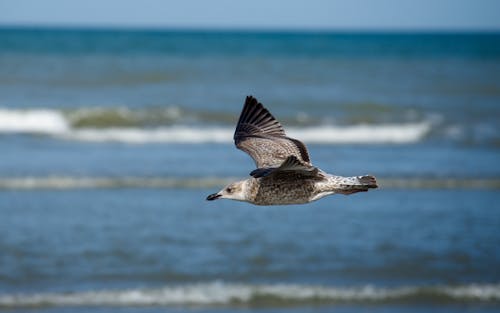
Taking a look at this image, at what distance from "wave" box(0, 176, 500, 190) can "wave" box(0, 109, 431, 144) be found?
3.35m

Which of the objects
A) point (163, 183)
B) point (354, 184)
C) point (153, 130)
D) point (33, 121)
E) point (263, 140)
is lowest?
point (354, 184)

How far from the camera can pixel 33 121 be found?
16.3 metres

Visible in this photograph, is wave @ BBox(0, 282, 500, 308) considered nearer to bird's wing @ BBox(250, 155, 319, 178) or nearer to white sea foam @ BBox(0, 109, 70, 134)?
bird's wing @ BBox(250, 155, 319, 178)

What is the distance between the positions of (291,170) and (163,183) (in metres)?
5.99

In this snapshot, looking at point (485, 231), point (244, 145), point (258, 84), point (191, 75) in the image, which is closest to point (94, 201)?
point (485, 231)

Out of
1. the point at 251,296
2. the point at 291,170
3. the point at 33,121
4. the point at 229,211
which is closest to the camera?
the point at 291,170

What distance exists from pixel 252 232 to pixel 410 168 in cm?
377

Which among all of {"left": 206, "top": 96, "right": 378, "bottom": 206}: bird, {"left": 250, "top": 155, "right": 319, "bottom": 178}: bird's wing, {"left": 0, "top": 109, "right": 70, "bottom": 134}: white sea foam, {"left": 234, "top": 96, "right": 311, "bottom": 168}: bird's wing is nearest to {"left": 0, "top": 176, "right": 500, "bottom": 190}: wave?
{"left": 0, "top": 109, "right": 70, "bottom": 134}: white sea foam

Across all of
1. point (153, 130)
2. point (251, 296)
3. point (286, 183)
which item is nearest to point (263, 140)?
point (286, 183)

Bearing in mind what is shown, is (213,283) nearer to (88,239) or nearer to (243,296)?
(243,296)

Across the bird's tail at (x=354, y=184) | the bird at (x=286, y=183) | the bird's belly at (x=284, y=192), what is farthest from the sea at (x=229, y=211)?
the bird's tail at (x=354, y=184)

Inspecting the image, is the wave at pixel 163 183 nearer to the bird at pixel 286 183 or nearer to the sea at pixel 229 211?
the sea at pixel 229 211

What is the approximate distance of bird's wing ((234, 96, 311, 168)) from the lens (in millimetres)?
5230

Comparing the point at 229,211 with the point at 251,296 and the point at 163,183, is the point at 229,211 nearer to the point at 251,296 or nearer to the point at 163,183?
the point at 163,183
